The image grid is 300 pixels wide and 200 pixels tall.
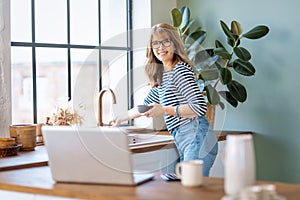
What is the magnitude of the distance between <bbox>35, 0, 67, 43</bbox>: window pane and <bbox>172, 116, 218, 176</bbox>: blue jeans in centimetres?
142

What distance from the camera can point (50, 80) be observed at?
3648 mm

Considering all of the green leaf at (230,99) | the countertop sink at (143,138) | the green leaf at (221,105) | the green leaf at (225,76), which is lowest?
the countertop sink at (143,138)

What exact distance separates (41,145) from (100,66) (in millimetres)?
929

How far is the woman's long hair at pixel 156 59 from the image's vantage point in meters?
2.70

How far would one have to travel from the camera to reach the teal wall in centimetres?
370

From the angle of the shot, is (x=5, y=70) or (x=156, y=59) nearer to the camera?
(x=156, y=59)

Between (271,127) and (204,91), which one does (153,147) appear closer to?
(204,91)

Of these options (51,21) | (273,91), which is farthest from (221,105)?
(51,21)

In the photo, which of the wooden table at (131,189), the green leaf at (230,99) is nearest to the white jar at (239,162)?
the wooden table at (131,189)

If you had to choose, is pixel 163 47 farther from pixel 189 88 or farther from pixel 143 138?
pixel 143 138

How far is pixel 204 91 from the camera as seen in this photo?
3.78m

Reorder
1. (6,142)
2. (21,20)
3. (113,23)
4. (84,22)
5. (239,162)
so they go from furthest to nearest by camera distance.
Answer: (113,23)
(84,22)
(21,20)
(6,142)
(239,162)

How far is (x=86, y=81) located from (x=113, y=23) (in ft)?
1.81

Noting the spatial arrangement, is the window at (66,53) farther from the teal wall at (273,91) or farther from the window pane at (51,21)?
the teal wall at (273,91)
